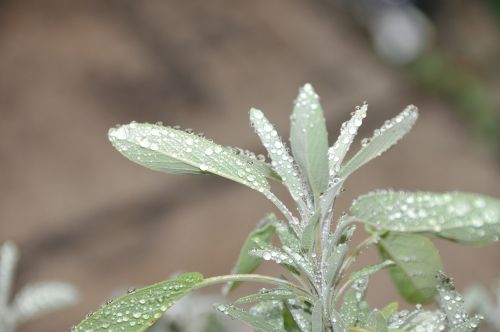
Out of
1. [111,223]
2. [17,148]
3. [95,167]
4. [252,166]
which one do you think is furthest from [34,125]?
[252,166]

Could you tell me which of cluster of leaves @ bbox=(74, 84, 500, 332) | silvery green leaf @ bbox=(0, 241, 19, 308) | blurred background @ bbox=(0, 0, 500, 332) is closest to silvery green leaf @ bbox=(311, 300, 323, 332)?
cluster of leaves @ bbox=(74, 84, 500, 332)

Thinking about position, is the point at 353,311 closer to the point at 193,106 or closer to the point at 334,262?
the point at 334,262

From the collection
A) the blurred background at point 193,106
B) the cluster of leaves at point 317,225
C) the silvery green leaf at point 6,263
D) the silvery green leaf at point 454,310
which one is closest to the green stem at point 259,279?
the cluster of leaves at point 317,225

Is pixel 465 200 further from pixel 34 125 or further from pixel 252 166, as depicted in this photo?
pixel 34 125

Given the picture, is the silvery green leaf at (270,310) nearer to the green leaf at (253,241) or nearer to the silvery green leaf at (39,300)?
the green leaf at (253,241)

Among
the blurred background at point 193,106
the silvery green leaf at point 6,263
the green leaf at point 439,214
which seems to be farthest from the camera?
the blurred background at point 193,106

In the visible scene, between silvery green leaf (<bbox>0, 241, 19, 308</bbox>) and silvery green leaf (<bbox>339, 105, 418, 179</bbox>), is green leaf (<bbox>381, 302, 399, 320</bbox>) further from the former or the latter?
silvery green leaf (<bbox>0, 241, 19, 308</bbox>)

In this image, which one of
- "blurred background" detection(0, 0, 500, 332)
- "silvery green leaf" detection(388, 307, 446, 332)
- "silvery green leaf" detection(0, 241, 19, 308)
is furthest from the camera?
"blurred background" detection(0, 0, 500, 332)
